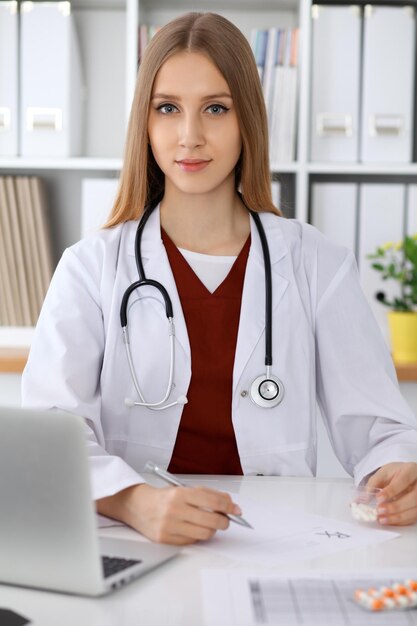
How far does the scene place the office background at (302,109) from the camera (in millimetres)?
2545

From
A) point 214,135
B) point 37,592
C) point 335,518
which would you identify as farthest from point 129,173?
point 37,592

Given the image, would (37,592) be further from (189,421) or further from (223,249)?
(223,249)

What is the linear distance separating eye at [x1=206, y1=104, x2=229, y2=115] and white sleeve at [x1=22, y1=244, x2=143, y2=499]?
12.4 inches

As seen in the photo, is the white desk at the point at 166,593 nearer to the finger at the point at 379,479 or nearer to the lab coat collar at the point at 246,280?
the finger at the point at 379,479

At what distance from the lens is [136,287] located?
5.12 feet

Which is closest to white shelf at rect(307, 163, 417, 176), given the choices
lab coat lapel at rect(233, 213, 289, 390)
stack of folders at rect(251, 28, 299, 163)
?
stack of folders at rect(251, 28, 299, 163)

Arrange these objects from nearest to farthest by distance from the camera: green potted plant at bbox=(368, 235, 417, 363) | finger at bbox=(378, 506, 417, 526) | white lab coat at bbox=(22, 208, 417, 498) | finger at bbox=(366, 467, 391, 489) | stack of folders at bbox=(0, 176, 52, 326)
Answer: finger at bbox=(378, 506, 417, 526) → finger at bbox=(366, 467, 391, 489) → white lab coat at bbox=(22, 208, 417, 498) → green potted plant at bbox=(368, 235, 417, 363) → stack of folders at bbox=(0, 176, 52, 326)

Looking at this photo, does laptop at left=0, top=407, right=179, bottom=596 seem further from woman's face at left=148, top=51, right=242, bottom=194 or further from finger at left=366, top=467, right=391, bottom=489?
woman's face at left=148, top=51, right=242, bottom=194

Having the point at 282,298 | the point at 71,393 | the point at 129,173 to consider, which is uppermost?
the point at 129,173

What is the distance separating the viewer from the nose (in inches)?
59.9

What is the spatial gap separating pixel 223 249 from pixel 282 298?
0.47 feet

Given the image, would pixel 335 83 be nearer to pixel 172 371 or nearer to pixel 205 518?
pixel 172 371

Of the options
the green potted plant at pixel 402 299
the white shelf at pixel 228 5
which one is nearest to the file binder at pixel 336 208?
the green potted plant at pixel 402 299

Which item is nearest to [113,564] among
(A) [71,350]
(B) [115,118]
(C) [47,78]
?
(A) [71,350]
